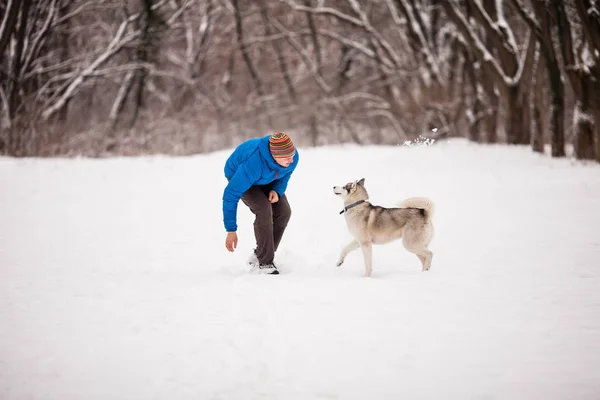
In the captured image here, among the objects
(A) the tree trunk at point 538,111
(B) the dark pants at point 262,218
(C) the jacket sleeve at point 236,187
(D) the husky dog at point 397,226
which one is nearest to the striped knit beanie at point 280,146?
(C) the jacket sleeve at point 236,187

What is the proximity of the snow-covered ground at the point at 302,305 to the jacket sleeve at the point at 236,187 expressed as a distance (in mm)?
645

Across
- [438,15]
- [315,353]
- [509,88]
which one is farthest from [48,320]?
[438,15]

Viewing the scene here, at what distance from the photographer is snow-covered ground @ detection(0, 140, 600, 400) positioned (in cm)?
294

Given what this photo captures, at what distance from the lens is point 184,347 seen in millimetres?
3383

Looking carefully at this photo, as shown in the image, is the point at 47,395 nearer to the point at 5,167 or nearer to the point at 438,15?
the point at 5,167

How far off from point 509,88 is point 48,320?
12565 millimetres

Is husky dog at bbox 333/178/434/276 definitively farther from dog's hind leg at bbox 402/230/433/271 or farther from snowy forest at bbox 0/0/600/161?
snowy forest at bbox 0/0/600/161

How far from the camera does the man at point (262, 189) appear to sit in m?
4.94

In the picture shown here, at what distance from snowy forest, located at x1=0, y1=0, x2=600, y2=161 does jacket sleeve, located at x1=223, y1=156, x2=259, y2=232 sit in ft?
25.6

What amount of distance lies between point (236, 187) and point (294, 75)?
22385 millimetres

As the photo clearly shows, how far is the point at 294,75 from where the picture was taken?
2645 centimetres

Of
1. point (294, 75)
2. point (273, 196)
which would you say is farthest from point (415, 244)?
point (294, 75)

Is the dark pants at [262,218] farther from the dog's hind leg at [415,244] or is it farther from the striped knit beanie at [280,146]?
the dog's hind leg at [415,244]

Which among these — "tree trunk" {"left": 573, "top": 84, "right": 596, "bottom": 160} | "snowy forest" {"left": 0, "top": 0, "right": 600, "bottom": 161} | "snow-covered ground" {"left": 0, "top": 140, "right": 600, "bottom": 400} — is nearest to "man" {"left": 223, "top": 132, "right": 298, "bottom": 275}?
"snow-covered ground" {"left": 0, "top": 140, "right": 600, "bottom": 400}
